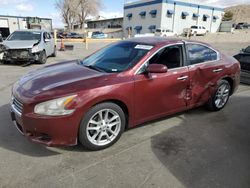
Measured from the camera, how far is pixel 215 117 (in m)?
4.74

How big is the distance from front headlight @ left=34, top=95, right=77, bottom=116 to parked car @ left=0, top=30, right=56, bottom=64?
820 cm

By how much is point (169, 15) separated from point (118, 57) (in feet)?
151

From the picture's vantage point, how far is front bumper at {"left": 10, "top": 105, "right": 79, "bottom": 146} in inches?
113

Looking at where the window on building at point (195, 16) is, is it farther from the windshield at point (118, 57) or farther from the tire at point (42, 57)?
the windshield at point (118, 57)

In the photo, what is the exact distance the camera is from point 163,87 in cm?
375

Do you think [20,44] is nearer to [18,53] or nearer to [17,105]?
[18,53]

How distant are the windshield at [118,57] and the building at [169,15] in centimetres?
3996

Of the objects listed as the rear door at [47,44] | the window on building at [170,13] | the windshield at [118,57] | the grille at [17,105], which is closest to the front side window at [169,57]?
the windshield at [118,57]

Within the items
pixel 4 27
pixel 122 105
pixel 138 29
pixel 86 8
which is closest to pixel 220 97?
pixel 122 105

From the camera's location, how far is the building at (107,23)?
238ft

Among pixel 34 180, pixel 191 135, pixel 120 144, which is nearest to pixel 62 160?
pixel 34 180

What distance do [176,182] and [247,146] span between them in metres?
1.59

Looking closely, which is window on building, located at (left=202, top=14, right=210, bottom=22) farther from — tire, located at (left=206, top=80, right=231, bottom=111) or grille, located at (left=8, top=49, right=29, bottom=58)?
tire, located at (left=206, top=80, right=231, bottom=111)

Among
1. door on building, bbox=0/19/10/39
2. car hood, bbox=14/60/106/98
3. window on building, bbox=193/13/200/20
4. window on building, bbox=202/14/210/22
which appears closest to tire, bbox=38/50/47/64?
car hood, bbox=14/60/106/98
